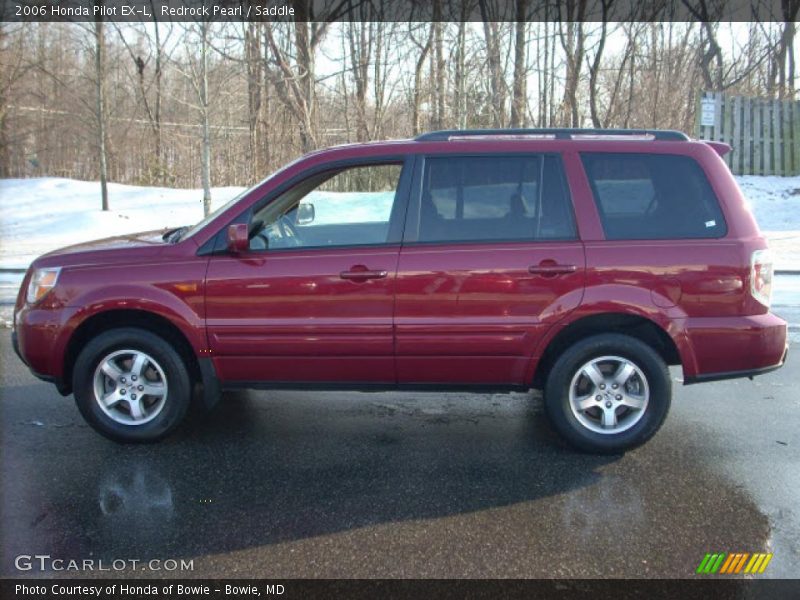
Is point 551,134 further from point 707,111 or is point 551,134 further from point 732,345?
point 707,111

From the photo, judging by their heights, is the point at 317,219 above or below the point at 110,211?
below

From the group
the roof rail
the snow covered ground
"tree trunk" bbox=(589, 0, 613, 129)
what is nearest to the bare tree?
"tree trunk" bbox=(589, 0, 613, 129)

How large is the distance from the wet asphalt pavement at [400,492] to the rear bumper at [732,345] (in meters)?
0.56

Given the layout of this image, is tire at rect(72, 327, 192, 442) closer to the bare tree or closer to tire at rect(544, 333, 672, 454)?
tire at rect(544, 333, 672, 454)

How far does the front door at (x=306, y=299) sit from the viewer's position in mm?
3865

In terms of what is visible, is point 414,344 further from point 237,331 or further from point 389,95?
point 389,95

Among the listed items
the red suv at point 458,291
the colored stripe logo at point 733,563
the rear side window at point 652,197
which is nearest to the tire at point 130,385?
the red suv at point 458,291

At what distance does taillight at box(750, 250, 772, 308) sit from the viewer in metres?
3.75

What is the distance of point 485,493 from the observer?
3.47 meters

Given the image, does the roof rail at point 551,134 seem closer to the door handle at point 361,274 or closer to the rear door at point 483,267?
the rear door at point 483,267

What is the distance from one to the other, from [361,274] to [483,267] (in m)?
0.73

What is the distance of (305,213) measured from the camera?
4223 millimetres

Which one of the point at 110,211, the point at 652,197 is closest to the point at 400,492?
the point at 652,197

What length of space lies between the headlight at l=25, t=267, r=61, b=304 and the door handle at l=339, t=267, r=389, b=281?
185cm
